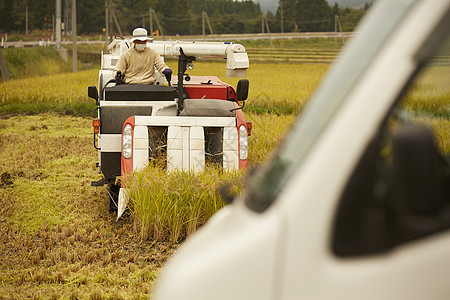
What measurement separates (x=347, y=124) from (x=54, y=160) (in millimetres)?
9255

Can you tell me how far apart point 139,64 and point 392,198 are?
706 centimetres

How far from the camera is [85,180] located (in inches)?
342

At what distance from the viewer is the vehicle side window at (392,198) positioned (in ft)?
4.59

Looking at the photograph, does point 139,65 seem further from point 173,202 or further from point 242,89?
point 173,202

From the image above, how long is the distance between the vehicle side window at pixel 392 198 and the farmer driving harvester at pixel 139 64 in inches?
268

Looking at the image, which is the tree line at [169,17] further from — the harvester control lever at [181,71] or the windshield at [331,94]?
the windshield at [331,94]

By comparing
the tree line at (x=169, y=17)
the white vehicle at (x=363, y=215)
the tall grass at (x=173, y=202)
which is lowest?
the tall grass at (x=173, y=202)

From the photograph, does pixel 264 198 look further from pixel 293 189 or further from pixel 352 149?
pixel 352 149

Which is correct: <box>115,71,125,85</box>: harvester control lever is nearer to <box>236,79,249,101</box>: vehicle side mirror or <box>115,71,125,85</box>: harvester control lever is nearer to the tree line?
<box>236,79,249,101</box>: vehicle side mirror

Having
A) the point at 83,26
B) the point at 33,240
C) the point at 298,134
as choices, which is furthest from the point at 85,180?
the point at 83,26

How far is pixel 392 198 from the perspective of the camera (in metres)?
1.50

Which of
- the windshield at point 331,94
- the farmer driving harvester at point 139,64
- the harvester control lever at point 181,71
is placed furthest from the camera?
the farmer driving harvester at point 139,64

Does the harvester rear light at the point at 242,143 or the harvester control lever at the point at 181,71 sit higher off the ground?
the harvester control lever at the point at 181,71

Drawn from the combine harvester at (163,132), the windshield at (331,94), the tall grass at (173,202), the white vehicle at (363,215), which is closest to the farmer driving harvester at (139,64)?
the combine harvester at (163,132)
